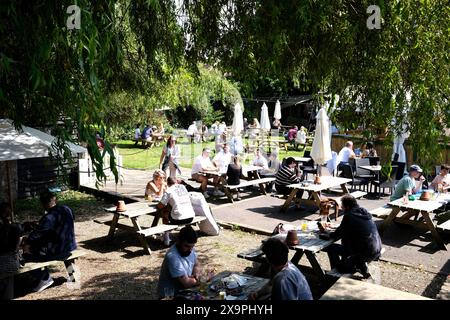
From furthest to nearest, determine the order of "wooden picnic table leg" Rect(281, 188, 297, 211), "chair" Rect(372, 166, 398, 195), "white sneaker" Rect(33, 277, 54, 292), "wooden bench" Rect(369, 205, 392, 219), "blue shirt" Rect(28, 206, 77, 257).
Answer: "chair" Rect(372, 166, 398, 195) → "wooden picnic table leg" Rect(281, 188, 297, 211) → "wooden bench" Rect(369, 205, 392, 219) → "white sneaker" Rect(33, 277, 54, 292) → "blue shirt" Rect(28, 206, 77, 257)

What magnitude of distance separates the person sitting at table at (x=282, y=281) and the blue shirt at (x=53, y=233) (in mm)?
3161

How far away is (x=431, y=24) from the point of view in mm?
4848

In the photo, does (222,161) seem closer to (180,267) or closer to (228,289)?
(180,267)

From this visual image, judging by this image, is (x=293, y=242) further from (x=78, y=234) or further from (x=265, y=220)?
(x=78, y=234)

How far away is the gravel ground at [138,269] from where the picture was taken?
629 centimetres

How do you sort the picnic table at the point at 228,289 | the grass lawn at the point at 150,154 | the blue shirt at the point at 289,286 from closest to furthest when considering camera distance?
1. the blue shirt at the point at 289,286
2. the picnic table at the point at 228,289
3. the grass lawn at the point at 150,154

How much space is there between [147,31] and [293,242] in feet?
12.2

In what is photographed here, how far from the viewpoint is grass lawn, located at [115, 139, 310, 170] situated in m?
18.6

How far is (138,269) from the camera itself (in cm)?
724

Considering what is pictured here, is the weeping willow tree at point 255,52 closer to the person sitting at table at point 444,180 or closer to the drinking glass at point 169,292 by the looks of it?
the drinking glass at point 169,292

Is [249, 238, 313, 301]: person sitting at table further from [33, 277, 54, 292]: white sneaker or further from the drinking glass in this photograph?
[33, 277, 54, 292]: white sneaker

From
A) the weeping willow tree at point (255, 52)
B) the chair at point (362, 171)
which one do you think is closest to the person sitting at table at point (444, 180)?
the chair at point (362, 171)

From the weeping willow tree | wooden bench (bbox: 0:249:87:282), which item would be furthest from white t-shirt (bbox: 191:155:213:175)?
wooden bench (bbox: 0:249:87:282)

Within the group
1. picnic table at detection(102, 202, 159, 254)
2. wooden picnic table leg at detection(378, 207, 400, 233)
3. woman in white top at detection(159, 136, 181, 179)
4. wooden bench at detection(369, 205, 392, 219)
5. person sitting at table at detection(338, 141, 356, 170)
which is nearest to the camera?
picnic table at detection(102, 202, 159, 254)
